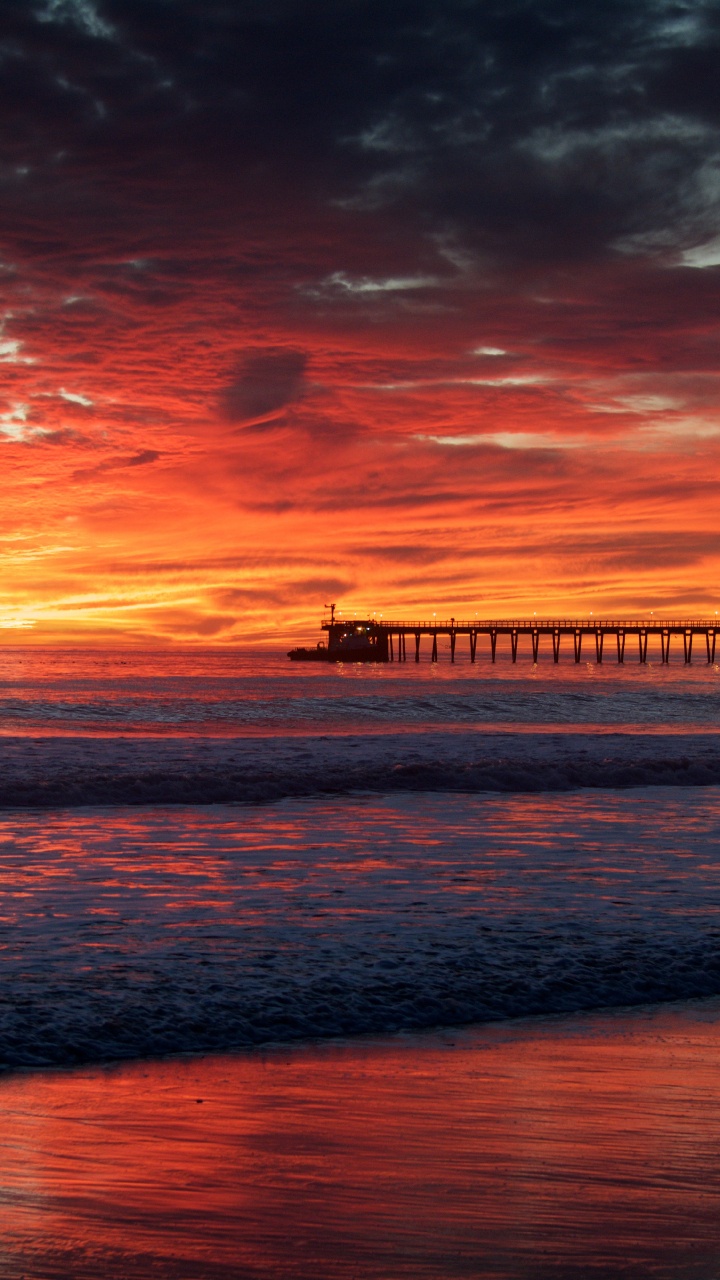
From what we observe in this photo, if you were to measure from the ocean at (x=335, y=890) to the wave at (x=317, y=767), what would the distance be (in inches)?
3.9

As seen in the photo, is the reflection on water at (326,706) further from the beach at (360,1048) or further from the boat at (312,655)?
the boat at (312,655)

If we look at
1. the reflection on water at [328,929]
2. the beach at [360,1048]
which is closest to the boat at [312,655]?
the beach at [360,1048]

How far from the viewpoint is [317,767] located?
25.5m

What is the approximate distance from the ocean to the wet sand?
71 cm

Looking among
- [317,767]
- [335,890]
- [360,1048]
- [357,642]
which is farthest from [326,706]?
[357,642]

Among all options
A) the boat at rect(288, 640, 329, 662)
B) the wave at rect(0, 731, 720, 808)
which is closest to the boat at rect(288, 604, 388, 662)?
the boat at rect(288, 640, 329, 662)

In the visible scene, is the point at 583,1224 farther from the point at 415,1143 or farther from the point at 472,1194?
the point at 415,1143

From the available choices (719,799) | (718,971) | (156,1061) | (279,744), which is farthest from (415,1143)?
(279,744)

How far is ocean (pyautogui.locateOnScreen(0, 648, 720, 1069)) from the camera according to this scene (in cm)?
760

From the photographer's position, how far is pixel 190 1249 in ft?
14.3

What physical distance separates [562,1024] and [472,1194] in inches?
110

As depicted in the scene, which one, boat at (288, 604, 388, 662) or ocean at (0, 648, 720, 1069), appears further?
boat at (288, 604, 388, 662)

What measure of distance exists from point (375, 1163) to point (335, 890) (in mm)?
6288

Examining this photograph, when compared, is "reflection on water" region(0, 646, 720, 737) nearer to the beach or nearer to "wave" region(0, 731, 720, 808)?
"wave" region(0, 731, 720, 808)
